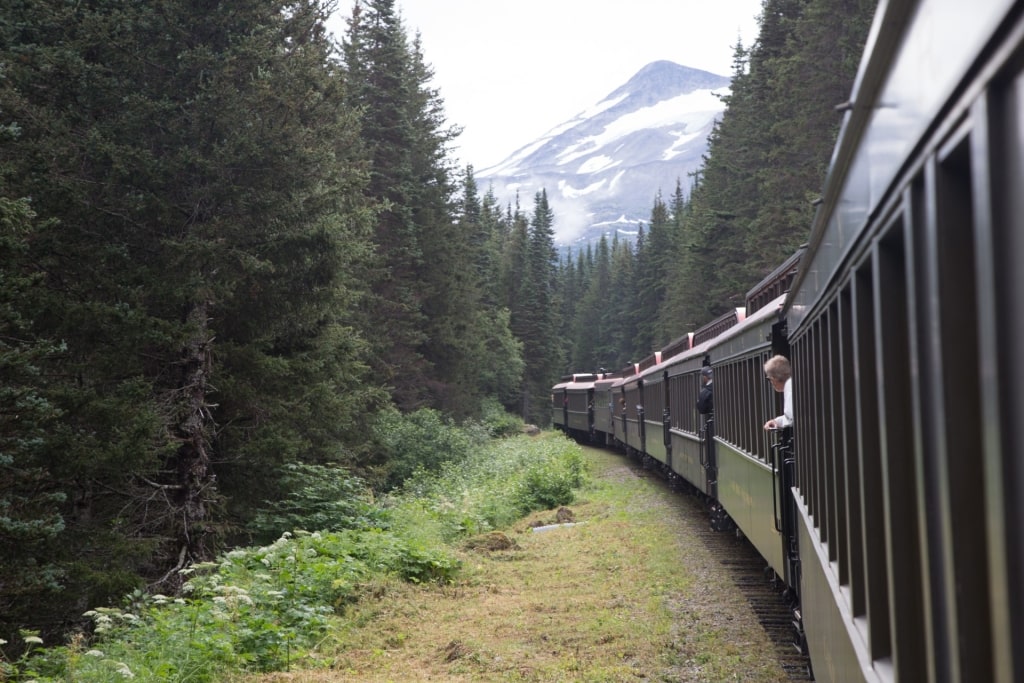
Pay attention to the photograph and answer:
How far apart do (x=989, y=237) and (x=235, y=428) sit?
17.1 m

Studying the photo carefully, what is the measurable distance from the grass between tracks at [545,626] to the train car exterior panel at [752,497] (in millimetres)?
849

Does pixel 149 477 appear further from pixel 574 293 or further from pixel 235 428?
pixel 574 293

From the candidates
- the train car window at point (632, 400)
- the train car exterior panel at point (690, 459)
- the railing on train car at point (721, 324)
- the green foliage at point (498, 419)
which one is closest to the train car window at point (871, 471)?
the railing on train car at point (721, 324)

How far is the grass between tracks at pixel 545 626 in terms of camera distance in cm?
828

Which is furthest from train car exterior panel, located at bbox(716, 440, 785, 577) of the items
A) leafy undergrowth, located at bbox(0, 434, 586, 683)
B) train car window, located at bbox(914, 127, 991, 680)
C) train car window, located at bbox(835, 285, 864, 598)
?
train car window, located at bbox(914, 127, 991, 680)

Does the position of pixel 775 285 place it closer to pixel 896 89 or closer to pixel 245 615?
pixel 245 615

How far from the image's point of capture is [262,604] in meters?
10.2

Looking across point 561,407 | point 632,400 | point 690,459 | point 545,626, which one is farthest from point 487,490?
point 561,407

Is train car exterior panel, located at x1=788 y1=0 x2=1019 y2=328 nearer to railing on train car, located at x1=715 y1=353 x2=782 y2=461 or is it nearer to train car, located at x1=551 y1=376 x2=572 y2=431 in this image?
railing on train car, located at x1=715 y1=353 x2=782 y2=461

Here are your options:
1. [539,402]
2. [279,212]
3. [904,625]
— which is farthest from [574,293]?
[904,625]

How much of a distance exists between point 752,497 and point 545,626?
2560 mm

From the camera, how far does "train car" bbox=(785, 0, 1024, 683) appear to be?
121 cm

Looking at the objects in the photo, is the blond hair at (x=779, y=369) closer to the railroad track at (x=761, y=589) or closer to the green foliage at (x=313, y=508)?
the railroad track at (x=761, y=589)

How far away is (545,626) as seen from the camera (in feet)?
32.2
